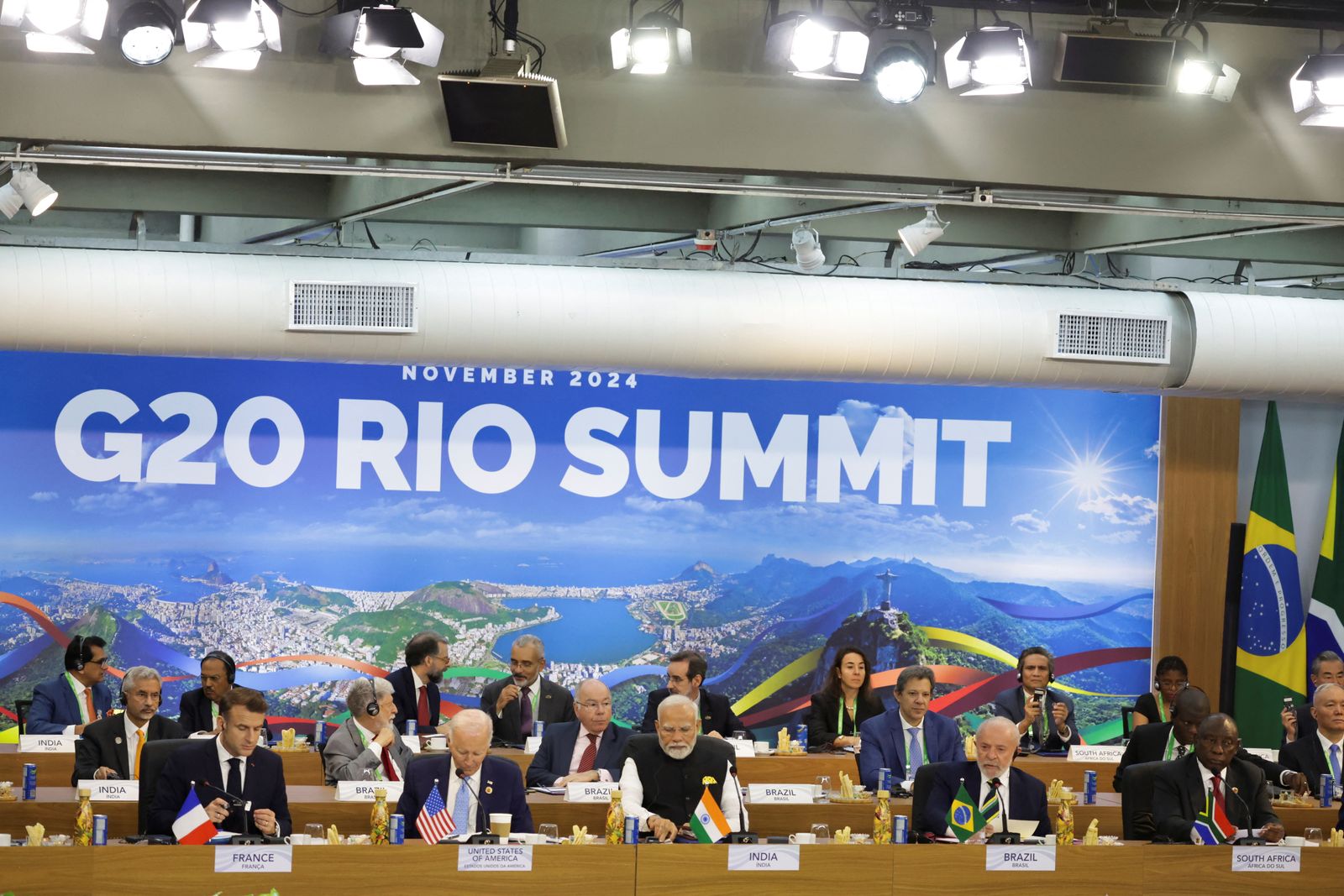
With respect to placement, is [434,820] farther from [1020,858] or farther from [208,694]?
[208,694]

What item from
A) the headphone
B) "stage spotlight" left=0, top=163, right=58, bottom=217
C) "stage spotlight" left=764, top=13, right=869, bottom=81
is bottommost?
the headphone

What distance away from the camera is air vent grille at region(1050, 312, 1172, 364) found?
790 centimetres

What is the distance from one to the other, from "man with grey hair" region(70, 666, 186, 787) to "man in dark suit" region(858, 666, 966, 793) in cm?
309

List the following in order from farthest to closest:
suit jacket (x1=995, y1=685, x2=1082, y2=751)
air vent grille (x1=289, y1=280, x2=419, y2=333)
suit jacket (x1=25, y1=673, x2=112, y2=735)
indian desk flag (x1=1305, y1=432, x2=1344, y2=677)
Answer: indian desk flag (x1=1305, y1=432, x2=1344, y2=677), suit jacket (x1=995, y1=685, x2=1082, y2=751), suit jacket (x1=25, y1=673, x2=112, y2=735), air vent grille (x1=289, y1=280, x2=419, y2=333)

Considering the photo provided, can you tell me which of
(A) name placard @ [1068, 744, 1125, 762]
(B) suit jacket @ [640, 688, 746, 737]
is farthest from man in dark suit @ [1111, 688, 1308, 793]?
(B) suit jacket @ [640, 688, 746, 737]

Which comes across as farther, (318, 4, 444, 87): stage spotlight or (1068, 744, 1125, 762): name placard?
(1068, 744, 1125, 762): name placard

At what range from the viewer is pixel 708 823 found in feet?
17.2

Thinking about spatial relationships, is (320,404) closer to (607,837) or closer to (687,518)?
(687,518)

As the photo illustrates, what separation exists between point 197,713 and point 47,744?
1015 mm

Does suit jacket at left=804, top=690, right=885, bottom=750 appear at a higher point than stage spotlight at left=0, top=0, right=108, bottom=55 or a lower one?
lower

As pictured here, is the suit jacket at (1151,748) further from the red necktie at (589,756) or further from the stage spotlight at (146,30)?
the stage spotlight at (146,30)

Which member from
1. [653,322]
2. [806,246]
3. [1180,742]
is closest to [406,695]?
[653,322]

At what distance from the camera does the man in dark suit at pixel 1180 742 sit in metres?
6.84

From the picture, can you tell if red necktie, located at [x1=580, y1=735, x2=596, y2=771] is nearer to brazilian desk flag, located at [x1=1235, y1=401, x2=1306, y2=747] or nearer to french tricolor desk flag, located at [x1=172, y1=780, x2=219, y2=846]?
french tricolor desk flag, located at [x1=172, y1=780, x2=219, y2=846]
